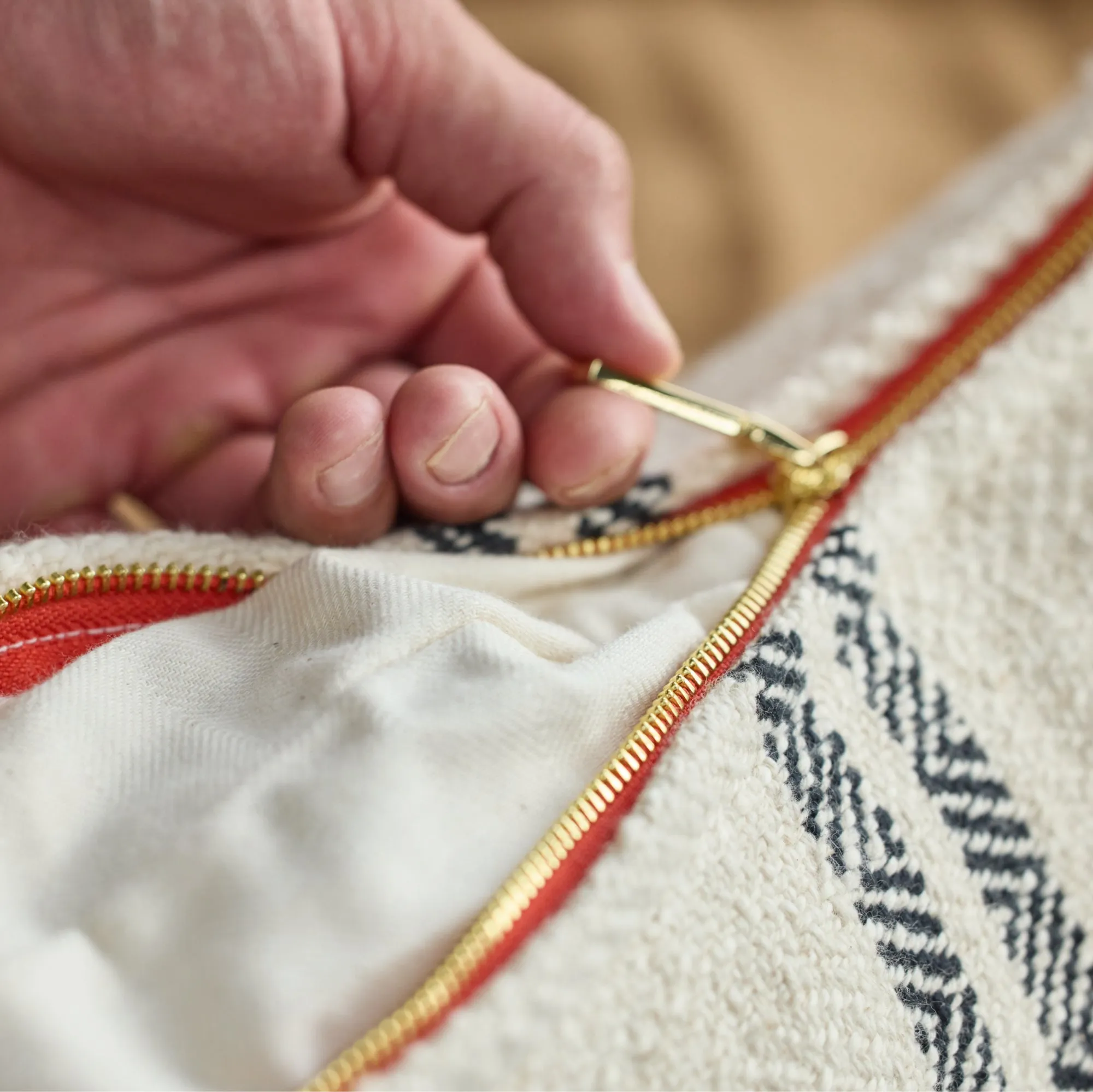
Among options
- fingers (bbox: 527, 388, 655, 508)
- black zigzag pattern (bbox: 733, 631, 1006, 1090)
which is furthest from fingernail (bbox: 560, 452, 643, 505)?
black zigzag pattern (bbox: 733, 631, 1006, 1090)

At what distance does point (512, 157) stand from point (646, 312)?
10 cm

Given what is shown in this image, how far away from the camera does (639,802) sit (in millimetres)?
336

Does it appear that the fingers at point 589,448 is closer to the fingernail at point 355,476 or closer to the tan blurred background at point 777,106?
the fingernail at point 355,476

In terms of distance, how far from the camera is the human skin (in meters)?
0.48

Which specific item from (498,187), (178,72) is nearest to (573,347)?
(498,187)

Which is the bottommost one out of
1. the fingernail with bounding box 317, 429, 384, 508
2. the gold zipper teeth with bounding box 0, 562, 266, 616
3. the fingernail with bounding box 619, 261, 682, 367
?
the gold zipper teeth with bounding box 0, 562, 266, 616

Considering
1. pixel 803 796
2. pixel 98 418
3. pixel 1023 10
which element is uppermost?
pixel 1023 10

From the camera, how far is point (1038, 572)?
491mm

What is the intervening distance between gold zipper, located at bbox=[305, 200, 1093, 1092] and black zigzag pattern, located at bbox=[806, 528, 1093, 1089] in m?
0.03

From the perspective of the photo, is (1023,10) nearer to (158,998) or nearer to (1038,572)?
(1038,572)

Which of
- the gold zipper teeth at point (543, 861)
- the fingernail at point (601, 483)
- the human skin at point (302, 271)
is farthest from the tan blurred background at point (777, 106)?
the gold zipper teeth at point (543, 861)

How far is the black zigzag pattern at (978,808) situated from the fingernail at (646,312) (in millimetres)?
131

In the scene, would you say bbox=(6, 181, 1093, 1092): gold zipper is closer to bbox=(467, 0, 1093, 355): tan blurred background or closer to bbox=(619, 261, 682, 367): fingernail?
bbox=(619, 261, 682, 367): fingernail

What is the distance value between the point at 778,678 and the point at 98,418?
1.28ft
